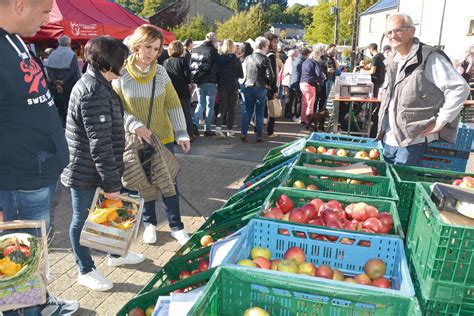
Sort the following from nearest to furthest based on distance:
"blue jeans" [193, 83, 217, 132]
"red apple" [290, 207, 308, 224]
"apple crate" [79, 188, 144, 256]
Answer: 1. "red apple" [290, 207, 308, 224]
2. "apple crate" [79, 188, 144, 256]
3. "blue jeans" [193, 83, 217, 132]

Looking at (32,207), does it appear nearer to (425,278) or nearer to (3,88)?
(3,88)

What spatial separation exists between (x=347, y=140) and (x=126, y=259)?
2945mm

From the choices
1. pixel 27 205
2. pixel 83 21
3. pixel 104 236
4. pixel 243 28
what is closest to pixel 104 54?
pixel 27 205

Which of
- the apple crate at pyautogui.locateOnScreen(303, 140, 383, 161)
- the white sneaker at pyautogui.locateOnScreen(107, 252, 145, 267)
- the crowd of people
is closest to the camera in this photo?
the crowd of people

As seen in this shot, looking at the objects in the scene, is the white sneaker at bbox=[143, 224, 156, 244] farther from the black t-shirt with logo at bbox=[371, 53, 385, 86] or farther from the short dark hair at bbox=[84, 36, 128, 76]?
the black t-shirt with logo at bbox=[371, 53, 385, 86]

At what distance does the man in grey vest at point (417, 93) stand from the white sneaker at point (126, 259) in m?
2.62

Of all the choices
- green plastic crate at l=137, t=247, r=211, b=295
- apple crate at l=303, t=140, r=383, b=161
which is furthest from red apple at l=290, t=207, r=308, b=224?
apple crate at l=303, t=140, r=383, b=161

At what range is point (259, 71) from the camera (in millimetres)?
8023

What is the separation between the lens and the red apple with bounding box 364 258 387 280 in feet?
7.16

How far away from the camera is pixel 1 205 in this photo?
7.72ft

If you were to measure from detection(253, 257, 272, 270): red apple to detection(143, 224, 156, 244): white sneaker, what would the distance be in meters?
2.30

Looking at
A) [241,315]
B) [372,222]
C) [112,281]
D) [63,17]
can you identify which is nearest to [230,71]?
[63,17]

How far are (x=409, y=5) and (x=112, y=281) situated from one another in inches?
1554

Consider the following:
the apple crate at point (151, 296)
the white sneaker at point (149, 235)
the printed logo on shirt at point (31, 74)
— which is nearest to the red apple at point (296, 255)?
the apple crate at point (151, 296)
